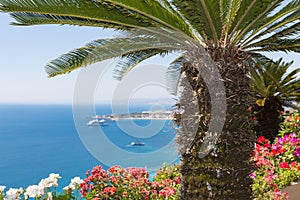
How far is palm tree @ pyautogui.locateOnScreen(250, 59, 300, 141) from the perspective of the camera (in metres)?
10.5

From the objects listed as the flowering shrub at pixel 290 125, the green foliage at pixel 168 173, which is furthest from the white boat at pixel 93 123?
the flowering shrub at pixel 290 125

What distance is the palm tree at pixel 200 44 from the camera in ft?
12.5

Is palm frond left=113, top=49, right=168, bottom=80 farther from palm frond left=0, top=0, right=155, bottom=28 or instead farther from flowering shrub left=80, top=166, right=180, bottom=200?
flowering shrub left=80, top=166, right=180, bottom=200

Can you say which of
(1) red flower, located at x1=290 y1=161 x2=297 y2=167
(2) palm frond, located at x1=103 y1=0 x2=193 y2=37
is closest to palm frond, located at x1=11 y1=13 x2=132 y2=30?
(2) palm frond, located at x1=103 y1=0 x2=193 y2=37

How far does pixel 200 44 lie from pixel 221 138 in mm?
1226

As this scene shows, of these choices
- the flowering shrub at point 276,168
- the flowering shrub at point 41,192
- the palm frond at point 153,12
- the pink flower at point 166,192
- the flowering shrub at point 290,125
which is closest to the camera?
the flowering shrub at point 41,192

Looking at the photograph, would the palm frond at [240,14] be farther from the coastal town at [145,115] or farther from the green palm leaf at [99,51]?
the coastal town at [145,115]

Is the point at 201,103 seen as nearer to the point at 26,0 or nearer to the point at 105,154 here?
the point at 105,154

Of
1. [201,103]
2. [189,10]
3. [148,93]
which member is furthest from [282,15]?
[148,93]

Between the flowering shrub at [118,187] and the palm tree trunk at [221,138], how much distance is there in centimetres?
123

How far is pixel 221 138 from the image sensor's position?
386 cm

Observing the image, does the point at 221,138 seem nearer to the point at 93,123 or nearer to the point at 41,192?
the point at 93,123

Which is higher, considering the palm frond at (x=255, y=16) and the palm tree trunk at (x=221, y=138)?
the palm frond at (x=255, y=16)

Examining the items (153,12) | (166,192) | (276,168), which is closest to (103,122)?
(166,192)
